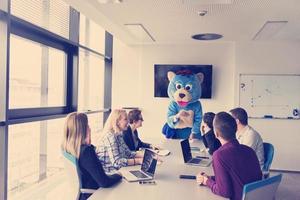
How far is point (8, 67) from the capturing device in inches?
105

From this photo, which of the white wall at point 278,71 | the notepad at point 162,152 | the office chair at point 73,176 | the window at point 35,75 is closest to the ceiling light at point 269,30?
the white wall at point 278,71

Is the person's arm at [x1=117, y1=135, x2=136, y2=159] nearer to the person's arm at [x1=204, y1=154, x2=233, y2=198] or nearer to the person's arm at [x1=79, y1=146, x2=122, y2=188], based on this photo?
the person's arm at [x1=79, y1=146, x2=122, y2=188]

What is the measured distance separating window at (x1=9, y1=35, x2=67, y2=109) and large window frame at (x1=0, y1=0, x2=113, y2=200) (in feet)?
0.21

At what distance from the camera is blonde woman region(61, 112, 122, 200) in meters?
2.34

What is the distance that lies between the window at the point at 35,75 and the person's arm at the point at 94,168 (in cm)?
113

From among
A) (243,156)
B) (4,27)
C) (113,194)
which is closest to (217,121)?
(243,156)

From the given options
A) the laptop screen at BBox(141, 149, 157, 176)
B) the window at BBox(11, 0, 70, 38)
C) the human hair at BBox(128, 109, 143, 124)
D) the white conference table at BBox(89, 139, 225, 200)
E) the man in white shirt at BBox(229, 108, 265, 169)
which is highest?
the window at BBox(11, 0, 70, 38)

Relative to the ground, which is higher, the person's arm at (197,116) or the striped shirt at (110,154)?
the person's arm at (197,116)

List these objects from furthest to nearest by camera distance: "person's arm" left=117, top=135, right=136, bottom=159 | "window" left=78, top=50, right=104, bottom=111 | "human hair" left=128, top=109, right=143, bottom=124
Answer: "window" left=78, top=50, right=104, bottom=111 → "human hair" left=128, top=109, right=143, bottom=124 → "person's arm" left=117, top=135, right=136, bottom=159

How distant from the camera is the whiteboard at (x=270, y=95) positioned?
5496 millimetres

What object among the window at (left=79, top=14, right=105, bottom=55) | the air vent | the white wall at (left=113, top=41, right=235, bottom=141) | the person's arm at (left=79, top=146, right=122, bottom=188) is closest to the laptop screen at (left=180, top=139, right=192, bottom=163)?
the person's arm at (left=79, top=146, right=122, bottom=188)

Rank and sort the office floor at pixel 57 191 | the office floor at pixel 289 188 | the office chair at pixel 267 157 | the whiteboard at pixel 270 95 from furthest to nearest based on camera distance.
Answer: the whiteboard at pixel 270 95
the office floor at pixel 289 188
the office floor at pixel 57 191
the office chair at pixel 267 157

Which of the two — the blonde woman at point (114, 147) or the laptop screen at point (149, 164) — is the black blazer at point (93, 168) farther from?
the blonde woman at point (114, 147)

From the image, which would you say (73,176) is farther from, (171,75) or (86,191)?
(171,75)
